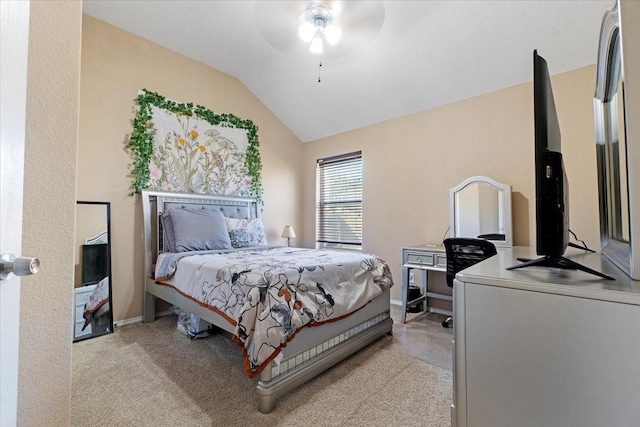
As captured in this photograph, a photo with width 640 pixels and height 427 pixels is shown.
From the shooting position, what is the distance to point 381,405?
1.73 m

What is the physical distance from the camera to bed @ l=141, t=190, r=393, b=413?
169cm

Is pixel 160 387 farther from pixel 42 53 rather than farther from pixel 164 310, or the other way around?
pixel 42 53

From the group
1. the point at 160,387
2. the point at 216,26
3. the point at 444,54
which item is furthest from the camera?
the point at 216,26

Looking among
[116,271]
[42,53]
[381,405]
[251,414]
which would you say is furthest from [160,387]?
[42,53]

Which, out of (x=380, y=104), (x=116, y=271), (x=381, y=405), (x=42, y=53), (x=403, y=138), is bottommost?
(x=381, y=405)

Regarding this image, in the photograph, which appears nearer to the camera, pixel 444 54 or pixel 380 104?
pixel 444 54

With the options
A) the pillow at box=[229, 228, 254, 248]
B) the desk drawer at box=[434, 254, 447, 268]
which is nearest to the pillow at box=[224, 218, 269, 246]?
the pillow at box=[229, 228, 254, 248]

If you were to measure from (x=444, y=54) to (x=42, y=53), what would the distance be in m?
3.08

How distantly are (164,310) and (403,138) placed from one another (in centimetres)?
358

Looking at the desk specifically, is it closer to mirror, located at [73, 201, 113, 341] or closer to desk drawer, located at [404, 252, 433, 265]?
desk drawer, located at [404, 252, 433, 265]

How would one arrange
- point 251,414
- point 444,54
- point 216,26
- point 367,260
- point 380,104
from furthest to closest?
point 380,104 → point 216,26 → point 444,54 → point 367,260 → point 251,414

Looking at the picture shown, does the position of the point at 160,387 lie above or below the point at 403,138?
below

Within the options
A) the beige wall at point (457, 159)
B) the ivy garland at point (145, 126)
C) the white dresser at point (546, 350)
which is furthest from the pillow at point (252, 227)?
the white dresser at point (546, 350)

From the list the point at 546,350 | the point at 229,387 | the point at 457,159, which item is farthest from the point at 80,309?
the point at 457,159
